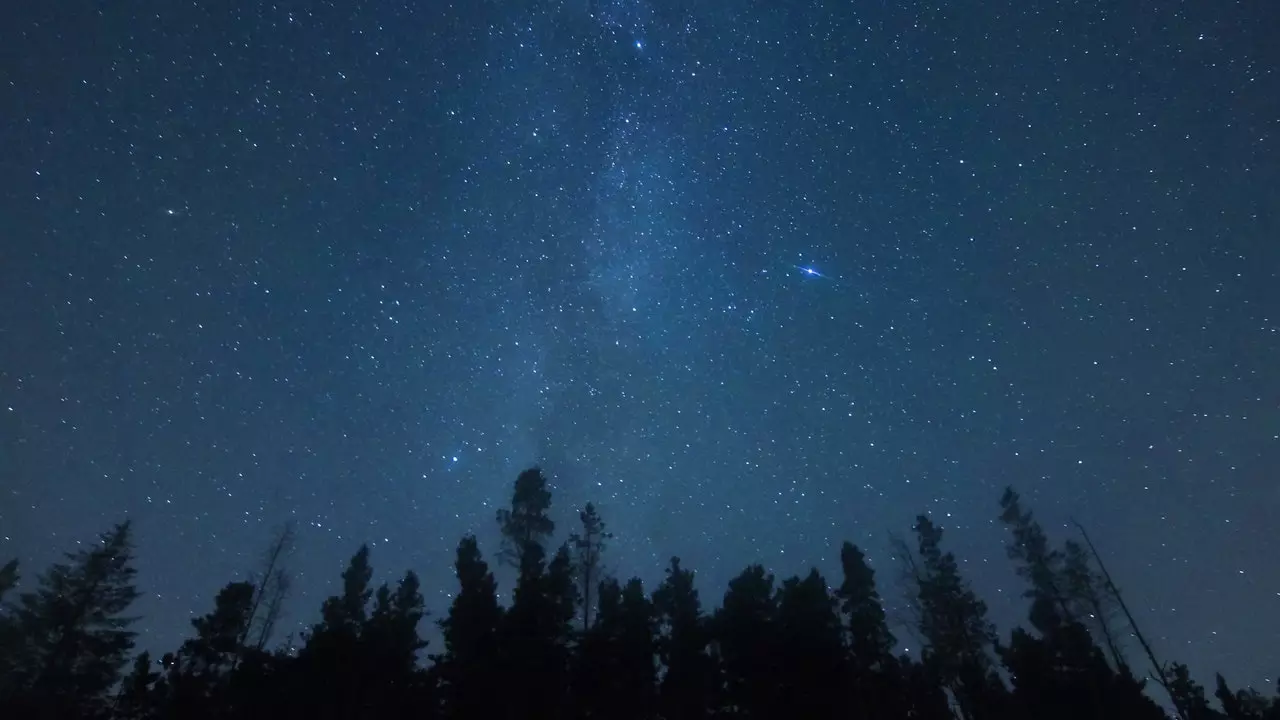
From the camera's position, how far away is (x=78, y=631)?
34219 millimetres

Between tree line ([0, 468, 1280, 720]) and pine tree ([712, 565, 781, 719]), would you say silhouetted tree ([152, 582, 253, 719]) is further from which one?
pine tree ([712, 565, 781, 719])

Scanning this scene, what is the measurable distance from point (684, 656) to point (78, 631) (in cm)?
2890

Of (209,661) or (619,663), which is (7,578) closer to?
(209,661)

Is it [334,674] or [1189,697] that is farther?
[1189,697]

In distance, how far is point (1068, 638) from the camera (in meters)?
34.7

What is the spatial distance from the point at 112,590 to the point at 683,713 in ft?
94.7

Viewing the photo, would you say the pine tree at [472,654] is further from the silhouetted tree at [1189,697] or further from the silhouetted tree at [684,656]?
the silhouetted tree at [1189,697]

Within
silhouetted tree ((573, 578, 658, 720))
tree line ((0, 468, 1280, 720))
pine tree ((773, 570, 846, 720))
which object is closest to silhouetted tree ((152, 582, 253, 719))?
tree line ((0, 468, 1280, 720))

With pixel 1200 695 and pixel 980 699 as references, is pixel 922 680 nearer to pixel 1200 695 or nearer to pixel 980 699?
pixel 980 699

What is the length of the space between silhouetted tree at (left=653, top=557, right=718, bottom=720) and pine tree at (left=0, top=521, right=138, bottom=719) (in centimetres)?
2419

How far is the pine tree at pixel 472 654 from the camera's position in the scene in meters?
27.4

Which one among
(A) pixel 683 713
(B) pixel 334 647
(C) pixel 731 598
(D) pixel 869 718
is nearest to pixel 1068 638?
(D) pixel 869 718

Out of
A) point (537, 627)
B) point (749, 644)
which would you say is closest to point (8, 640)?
point (537, 627)

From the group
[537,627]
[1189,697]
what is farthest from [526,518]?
[1189,697]
